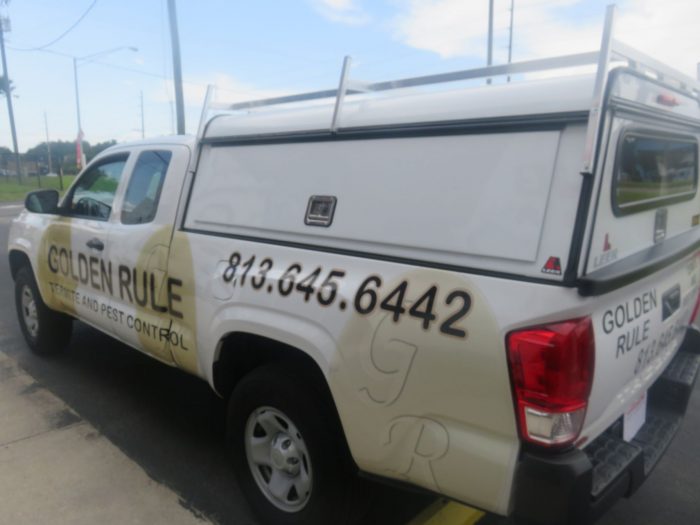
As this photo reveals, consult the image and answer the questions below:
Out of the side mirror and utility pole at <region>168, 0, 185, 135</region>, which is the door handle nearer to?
the side mirror

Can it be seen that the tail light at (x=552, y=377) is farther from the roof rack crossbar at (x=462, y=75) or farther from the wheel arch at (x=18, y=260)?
the wheel arch at (x=18, y=260)

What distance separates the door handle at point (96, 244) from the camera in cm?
388

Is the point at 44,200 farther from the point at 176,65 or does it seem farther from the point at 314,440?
the point at 176,65

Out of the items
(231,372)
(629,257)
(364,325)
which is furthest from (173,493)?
(629,257)

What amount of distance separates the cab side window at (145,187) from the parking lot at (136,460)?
1.36 m

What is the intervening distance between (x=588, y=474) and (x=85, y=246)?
3508mm

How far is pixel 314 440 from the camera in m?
2.45

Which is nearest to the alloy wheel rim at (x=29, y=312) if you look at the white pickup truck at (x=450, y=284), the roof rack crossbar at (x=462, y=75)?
the white pickup truck at (x=450, y=284)

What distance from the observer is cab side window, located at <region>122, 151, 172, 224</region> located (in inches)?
138

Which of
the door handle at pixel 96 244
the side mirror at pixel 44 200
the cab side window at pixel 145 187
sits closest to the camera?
the cab side window at pixel 145 187

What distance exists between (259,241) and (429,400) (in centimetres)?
116

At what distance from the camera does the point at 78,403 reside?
13.7 ft

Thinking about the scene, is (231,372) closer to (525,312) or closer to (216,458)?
(216,458)

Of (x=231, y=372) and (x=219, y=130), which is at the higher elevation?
(x=219, y=130)
